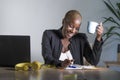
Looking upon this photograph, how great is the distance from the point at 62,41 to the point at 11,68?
64 cm

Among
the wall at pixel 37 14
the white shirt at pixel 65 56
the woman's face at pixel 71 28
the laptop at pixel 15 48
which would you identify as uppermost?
the wall at pixel 37 14

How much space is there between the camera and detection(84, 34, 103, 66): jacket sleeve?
251cm

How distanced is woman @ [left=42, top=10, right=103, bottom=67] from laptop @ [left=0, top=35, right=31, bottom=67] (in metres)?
0.33

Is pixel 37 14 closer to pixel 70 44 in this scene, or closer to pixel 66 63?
pixel 70 44

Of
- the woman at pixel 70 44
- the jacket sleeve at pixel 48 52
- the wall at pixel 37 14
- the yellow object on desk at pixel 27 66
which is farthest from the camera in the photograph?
the wall at pixel 37 14

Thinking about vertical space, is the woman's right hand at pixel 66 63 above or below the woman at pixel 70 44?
below

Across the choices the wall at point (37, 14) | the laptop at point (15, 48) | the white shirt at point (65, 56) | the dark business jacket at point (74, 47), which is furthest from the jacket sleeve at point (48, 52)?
the wall at point (37, 14)

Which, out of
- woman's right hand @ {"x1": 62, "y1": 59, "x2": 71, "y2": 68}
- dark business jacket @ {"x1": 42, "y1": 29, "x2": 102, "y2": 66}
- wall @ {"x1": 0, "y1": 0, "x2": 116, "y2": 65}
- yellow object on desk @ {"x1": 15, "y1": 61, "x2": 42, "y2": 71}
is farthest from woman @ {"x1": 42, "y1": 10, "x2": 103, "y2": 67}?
wall @ {"x1": 0, "y1": 0, "x2": 116, "y2": 65}

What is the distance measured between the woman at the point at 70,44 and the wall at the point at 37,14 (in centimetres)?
133

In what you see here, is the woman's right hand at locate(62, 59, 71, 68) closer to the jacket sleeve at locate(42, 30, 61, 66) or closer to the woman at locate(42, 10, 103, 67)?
the jacket sleeve at locate(42, 30, 61, 66)

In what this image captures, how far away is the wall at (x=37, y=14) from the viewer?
3889 millimetres

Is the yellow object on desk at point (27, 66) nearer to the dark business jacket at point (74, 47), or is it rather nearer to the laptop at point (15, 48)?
the laptop at point (15, 48)

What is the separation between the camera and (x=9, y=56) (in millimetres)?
2107

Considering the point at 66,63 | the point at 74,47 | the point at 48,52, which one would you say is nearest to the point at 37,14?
the point at 74,47
